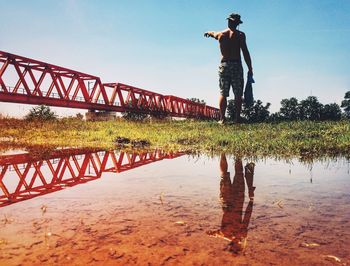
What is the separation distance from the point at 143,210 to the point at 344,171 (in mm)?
1845

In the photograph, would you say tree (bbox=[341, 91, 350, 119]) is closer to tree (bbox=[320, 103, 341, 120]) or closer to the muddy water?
tree (bbox=[320, 103, 341, 120])

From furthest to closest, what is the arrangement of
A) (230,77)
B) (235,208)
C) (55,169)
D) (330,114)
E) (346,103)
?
(346,103), (330,114), (230,77), (55,169), (235,208)

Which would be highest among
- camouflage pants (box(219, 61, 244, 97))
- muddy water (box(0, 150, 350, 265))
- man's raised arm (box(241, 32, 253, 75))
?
man's raised arm (box(241, 32, 253, 75))

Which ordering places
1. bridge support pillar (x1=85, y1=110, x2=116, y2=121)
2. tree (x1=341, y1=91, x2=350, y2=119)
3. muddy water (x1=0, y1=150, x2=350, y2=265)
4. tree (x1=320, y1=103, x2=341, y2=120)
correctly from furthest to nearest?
1. tree (x1=341, y1=91, x2=350, y2=119)
2. bridge support pillar (x1=85, y1=110, x2=116, y2=121)
3. tree (x1=320, y1=103, x2=341, y2=120)
4. muddy water (x1=0, y1=150, x2=350, y2=265)

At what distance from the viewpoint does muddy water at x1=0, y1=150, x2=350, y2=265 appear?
116cm

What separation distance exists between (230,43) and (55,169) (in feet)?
17.6

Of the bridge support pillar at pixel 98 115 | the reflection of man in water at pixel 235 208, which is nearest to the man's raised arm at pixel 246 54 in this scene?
the reflection of man in water at pixel 235 208

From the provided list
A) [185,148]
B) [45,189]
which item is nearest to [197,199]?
[45,189]

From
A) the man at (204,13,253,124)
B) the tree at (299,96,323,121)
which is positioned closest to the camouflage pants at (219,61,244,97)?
the man at (204,13,253,124)

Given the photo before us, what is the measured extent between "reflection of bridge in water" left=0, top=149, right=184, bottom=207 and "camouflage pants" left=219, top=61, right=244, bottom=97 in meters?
3.41

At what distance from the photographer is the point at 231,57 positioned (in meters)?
7.42

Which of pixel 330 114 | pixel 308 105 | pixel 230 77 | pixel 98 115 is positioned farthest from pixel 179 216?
pixel 308 105

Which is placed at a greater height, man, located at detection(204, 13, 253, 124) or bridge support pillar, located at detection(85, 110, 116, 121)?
man, located at detection(204, 13, 253, 124)

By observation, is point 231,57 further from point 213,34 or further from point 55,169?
point 55,169
